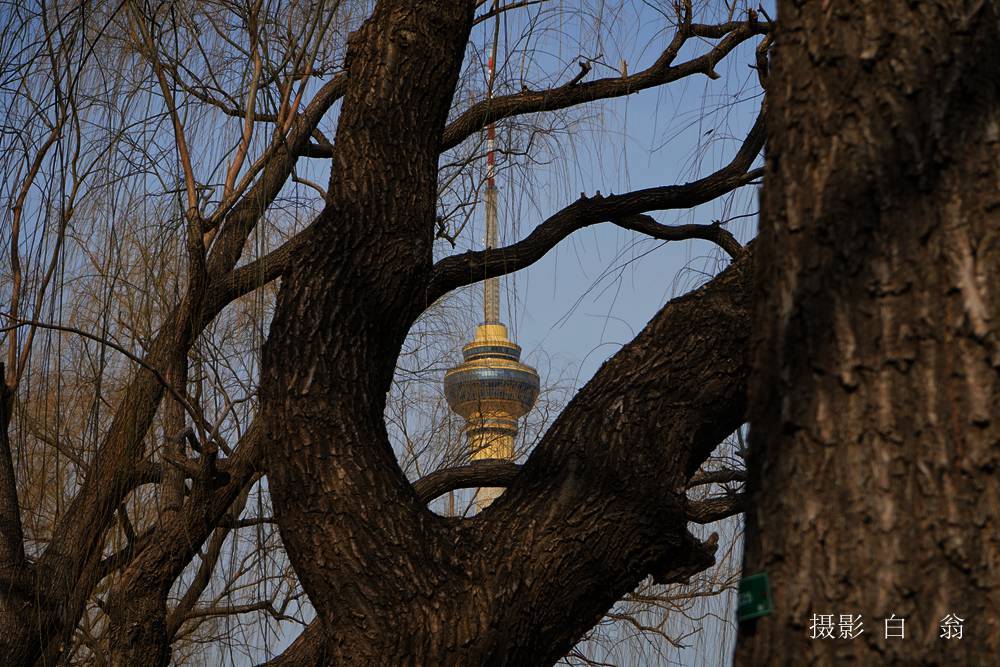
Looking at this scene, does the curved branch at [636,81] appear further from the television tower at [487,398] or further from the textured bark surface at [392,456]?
the textured bark surface at [392,456]

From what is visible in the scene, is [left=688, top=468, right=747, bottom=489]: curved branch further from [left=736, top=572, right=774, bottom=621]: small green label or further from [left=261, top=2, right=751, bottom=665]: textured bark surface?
[left=736, top=572, right=774, bottom=621]: small green label

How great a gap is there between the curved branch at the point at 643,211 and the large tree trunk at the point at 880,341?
239cm

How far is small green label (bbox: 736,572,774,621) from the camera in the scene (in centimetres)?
123

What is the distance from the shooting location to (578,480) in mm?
2490

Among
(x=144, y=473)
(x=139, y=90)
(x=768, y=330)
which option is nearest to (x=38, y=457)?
(x=144, y=473)

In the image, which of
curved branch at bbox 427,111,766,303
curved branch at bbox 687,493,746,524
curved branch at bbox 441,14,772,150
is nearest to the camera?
curved branch at bbox 427,111,766,303

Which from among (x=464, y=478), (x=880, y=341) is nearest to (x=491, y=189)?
(x=464, y=478)

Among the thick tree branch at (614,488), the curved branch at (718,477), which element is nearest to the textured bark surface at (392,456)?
the thick tree branch at (614,488)

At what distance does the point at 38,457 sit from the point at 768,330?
388 cm

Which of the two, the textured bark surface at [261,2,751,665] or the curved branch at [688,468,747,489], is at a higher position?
the curved branch at [688,468,747,489]

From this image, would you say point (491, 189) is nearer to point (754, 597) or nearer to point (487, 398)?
point (487, 398)

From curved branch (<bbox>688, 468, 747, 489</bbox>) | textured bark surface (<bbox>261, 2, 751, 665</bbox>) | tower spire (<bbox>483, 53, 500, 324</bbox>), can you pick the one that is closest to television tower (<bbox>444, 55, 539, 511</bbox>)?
tower spire (<bbox>483, 53, 500, 324</bbox>)

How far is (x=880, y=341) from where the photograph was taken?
3.98 ft

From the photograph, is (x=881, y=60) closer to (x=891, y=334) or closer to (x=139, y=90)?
(x=891, y=334)
